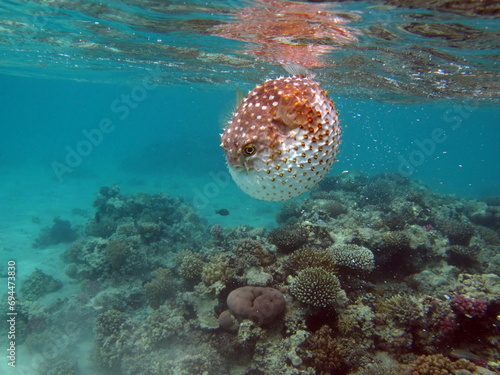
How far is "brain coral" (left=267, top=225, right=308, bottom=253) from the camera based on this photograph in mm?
7879

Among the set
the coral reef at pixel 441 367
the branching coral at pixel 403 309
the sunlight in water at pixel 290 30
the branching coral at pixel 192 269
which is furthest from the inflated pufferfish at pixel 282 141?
the sunlight in water at pixel 290 30

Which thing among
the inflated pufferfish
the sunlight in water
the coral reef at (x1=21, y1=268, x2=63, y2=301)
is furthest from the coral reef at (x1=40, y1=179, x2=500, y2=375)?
the sunlight in water

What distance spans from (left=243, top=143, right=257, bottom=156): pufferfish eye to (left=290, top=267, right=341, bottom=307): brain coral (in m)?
4.07

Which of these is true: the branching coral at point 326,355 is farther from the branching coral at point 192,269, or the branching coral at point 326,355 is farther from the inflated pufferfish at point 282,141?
the branching coral at point 192,269

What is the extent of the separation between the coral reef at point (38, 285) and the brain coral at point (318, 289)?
12389mm

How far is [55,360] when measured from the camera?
9578mm

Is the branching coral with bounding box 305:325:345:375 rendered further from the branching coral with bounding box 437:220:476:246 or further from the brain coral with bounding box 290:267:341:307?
the branching coral with bounding box 437:220:476:246

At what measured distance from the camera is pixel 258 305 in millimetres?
5844

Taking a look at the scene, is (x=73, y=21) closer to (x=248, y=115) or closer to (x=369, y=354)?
(x=248, y=115)

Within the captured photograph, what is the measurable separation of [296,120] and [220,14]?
11.7 meters

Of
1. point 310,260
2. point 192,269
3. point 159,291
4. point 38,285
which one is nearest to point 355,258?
point 310,260

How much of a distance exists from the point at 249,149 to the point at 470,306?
5419 mm

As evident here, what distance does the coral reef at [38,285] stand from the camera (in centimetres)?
1265

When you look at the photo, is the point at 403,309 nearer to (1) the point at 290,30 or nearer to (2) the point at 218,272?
(2) the point at 218,272
